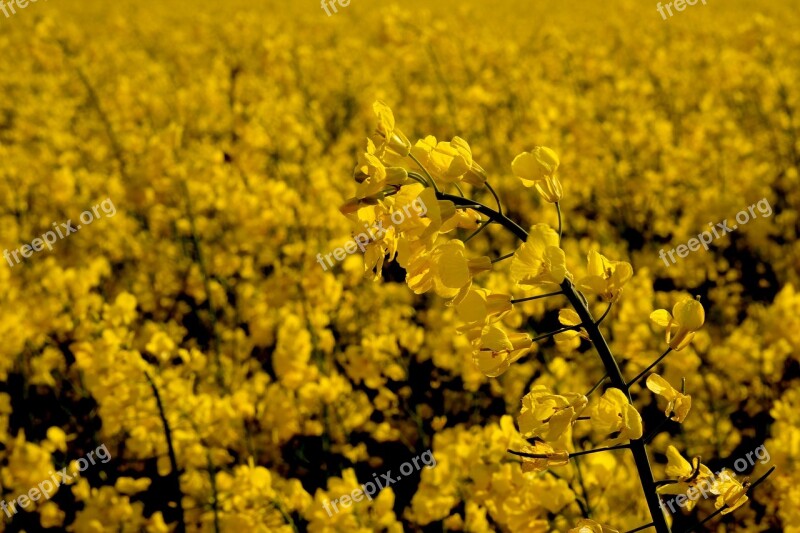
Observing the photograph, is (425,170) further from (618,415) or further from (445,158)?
(618,415)

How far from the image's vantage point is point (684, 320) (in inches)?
42.9

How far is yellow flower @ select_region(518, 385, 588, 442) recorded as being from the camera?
3.43ft

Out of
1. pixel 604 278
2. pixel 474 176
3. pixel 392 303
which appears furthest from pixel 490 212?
pixel 392 303

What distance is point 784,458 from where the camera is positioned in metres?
2.24

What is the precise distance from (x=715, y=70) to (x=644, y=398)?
444 cm

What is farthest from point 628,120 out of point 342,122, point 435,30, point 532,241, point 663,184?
point 532,241

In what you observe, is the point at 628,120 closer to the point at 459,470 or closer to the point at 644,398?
the point at 644,398

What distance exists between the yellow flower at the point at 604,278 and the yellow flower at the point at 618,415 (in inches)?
4.8

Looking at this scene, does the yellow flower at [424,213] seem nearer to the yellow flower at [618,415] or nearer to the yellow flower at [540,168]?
the yellow flower at [540,168]

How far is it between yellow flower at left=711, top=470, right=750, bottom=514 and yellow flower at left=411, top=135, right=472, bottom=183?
546mm

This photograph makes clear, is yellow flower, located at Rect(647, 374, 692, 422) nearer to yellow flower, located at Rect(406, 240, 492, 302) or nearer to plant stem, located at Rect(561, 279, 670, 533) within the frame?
plant stem, located at Rect(561, 279, 670, 533)

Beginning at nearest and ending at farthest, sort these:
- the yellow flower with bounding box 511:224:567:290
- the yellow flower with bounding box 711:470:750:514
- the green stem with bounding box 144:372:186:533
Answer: the yellow flower with bounding box 511:224:567:290 < the yellow flower with bounding box 711:470:750:514 < the green stem with bounding box 144:372:186:533

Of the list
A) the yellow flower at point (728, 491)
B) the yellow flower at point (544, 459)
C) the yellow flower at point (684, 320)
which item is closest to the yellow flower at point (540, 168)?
the yellow flower at point (684, 320)

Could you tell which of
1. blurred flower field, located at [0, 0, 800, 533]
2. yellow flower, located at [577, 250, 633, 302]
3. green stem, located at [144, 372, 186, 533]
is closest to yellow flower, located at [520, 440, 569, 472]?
blurred flower field, located at [0, 0, 800, 533]
